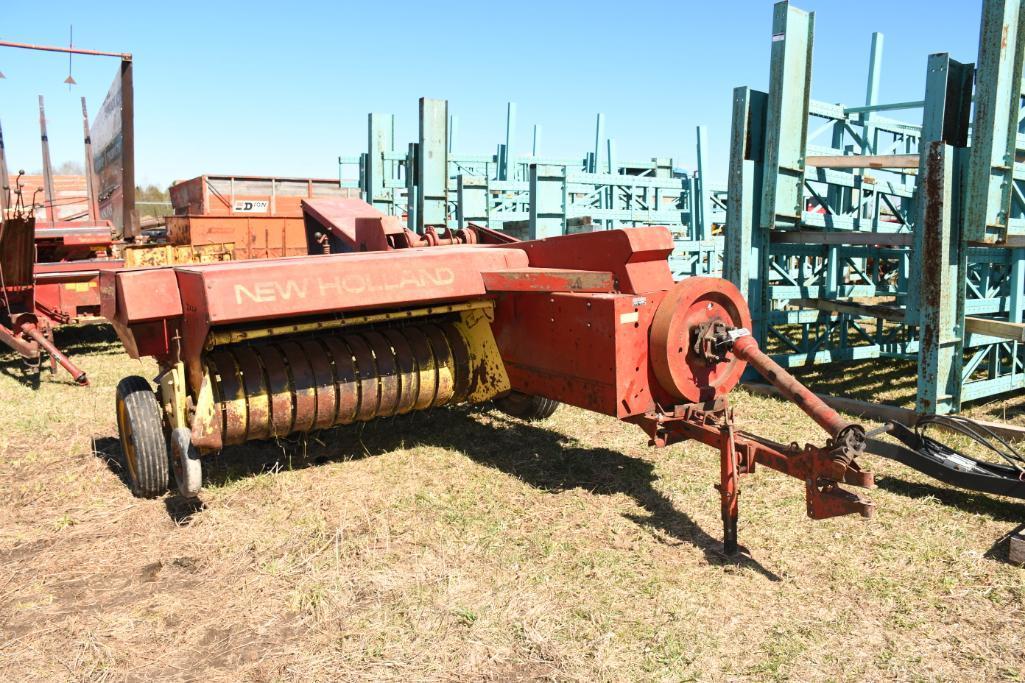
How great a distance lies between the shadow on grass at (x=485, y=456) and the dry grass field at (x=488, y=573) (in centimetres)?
2

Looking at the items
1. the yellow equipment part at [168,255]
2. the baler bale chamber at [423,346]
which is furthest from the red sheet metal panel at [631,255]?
the yellow equipment part at [168,255]

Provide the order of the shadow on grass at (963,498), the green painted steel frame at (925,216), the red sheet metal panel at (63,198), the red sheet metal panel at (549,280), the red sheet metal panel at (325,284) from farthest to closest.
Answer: the red sheet metal panel at (63,198) < the green painted steel frame at (925,216) < the shadow on grass at (963,498) < the red sheet metal panel at (549,280) < the red sheet metal panel at (325,284)

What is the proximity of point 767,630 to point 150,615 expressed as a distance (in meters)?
2.48

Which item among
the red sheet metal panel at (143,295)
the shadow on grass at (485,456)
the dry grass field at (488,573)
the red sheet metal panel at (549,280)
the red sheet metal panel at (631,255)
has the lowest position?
the dry grass field at (488,573)

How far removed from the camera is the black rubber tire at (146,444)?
4.23 metres

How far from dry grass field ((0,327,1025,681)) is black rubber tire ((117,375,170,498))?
117mm

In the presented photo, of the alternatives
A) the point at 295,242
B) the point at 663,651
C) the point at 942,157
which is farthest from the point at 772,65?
the point at 295,242

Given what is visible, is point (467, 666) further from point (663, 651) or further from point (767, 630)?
point (767, 630)

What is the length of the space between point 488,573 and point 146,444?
7.04 ft

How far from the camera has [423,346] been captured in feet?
16.0

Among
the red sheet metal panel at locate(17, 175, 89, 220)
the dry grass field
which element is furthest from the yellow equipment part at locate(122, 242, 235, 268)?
the dry grass field

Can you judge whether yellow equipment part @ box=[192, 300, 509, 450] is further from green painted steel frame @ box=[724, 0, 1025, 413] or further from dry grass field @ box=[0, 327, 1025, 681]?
green painted steel frame @ box=[724, 0, 1025, 413]

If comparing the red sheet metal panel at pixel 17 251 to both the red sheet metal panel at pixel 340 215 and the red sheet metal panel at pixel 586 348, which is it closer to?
the red sheet metal panel at pixel 340 215

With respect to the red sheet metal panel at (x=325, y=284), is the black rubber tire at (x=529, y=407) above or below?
below
